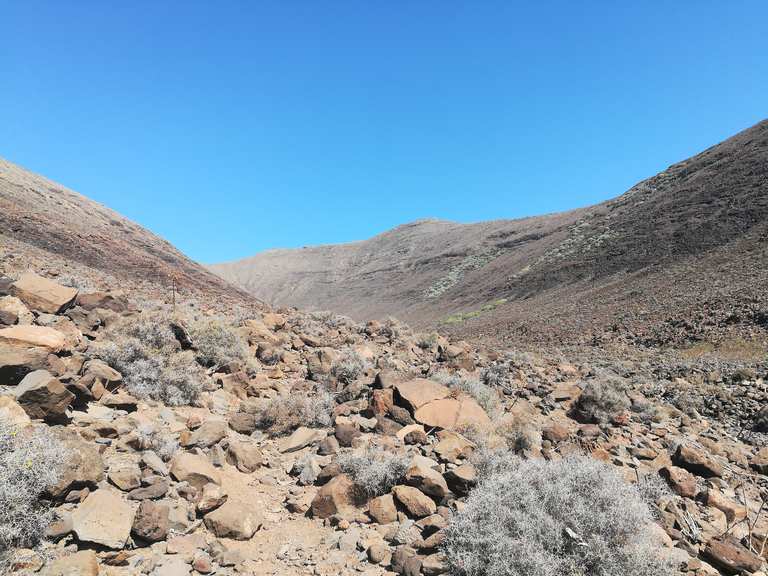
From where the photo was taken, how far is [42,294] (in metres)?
6.88

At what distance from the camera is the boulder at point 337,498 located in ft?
14.3

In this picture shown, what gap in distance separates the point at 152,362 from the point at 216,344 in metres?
1.55

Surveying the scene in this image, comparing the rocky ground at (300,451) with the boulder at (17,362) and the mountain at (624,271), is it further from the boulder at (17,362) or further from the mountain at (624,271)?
the mountain at (624,271)

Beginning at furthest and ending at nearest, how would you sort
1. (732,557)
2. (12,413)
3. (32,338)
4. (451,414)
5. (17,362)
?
(451,414) → (32,338) → (17,362) → (12,413) → (732,557)

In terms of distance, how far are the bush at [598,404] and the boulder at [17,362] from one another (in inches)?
321

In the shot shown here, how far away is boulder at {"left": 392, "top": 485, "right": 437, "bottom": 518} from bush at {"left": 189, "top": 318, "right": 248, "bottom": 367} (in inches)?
176

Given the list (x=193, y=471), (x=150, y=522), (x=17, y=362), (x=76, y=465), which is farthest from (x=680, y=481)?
(x=17, y=362)

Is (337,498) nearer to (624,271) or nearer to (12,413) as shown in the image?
(12,413)

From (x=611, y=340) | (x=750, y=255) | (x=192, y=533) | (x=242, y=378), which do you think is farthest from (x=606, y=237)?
(x=192, y=533)

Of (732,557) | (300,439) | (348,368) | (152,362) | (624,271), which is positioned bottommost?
(732,557)

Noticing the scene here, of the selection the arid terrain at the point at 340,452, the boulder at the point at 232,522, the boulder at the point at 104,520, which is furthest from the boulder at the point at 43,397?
the boulder at the point at 232,522

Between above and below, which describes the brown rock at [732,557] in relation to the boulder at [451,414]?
below

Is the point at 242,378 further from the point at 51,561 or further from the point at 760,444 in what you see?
the point at 760,444

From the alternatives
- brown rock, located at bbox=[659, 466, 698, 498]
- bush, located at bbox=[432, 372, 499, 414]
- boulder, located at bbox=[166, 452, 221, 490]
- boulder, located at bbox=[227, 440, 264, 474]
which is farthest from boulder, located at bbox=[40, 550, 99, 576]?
brown rock, located at bbox=[659, 466, 698, 498]
